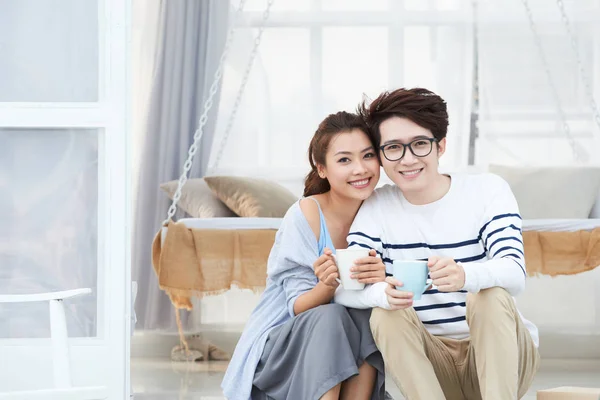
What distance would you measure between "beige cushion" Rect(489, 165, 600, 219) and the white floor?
75cm

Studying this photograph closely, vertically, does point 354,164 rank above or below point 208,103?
below

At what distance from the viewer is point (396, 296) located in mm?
1839

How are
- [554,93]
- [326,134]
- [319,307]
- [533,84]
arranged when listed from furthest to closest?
[533,84]
[554,93]
[326,134]
[319,307]

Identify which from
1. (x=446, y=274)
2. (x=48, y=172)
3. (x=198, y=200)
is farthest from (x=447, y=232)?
(x=198, y=200)

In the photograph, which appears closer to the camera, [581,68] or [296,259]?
[296,259]

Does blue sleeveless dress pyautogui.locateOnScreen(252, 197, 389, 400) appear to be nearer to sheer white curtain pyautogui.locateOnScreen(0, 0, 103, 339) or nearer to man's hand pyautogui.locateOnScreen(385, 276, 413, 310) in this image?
man's hand pyautogui.locateOnScreen(385, 276, 413, 310)

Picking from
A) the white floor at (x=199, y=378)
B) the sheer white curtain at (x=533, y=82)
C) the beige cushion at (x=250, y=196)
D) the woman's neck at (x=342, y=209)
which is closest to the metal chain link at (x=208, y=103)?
the beige cushion at (x=250, y=196)

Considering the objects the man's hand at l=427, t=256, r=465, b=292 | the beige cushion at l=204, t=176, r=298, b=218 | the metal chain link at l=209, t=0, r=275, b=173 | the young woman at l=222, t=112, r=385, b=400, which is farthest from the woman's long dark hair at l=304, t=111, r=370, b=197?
the metal chain link at l=209, t=0, r=275, b=173

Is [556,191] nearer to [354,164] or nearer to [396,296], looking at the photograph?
[354,164]

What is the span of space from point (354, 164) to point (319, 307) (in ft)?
1.31

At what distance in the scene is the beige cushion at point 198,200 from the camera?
13.8 ft

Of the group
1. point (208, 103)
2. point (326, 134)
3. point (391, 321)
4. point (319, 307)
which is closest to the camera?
point (391, 321)

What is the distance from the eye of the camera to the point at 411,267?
1800 mm

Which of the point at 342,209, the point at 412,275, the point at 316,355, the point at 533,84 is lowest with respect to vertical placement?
the point at 316,355
